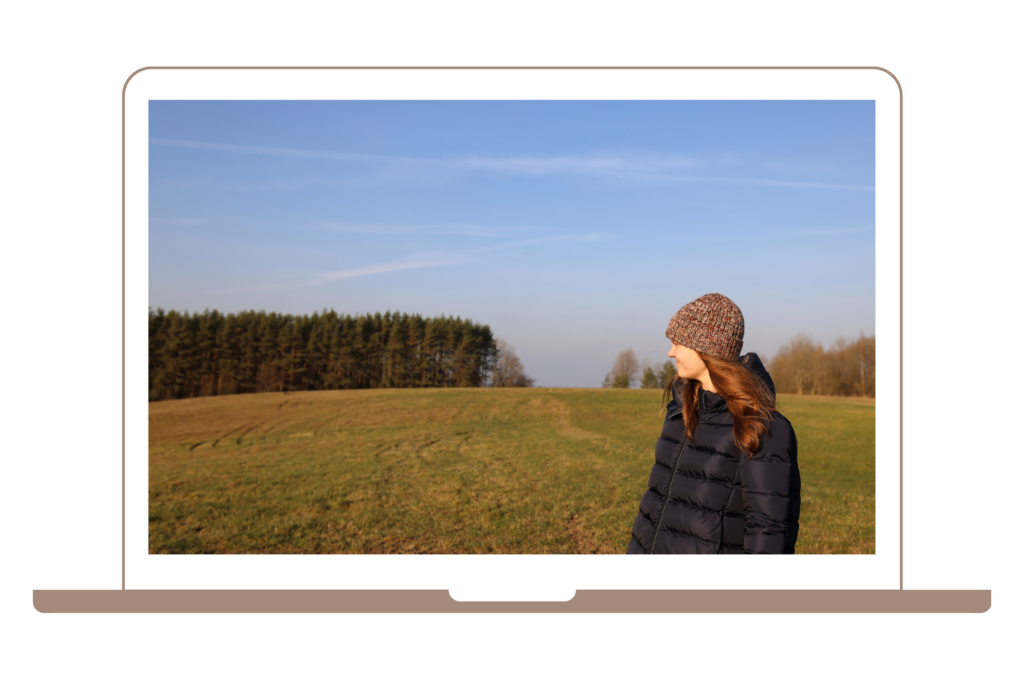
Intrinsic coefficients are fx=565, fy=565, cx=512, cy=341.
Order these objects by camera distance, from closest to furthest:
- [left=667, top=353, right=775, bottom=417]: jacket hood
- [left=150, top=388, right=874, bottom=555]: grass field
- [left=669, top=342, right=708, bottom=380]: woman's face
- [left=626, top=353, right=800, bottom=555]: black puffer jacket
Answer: [left=626, top=353, right=800, bottom=555]: black puffer jacket, [left=667, top=353, right=775, bottom=417]: jacket hood, [left=669, top=342, right=708, bottom=380]: woman's face, [left=150, top=388, right=874, bottom=555]: grass field

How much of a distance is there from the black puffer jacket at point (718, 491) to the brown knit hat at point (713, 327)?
0.36 feet

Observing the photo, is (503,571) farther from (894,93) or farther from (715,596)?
(894,93)

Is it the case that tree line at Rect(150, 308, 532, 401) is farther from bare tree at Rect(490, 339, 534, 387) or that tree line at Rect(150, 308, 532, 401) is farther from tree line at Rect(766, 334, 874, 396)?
tree line at Rect(766, 334, 874, 396)

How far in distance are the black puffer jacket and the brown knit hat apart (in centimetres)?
11

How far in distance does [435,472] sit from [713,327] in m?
13.2

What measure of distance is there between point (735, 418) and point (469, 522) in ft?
27.4

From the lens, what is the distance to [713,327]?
2.73 m

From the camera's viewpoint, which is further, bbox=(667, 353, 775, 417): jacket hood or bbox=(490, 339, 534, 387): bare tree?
bbox=(490, 339, 534, 387): bare tree

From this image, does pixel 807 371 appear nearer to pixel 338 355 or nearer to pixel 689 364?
pixel 689 364

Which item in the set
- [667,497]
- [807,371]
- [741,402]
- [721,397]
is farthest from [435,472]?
[741,402]

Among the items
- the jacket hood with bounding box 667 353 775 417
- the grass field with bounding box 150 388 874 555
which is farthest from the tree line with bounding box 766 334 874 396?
the jacket hood with bounding box 667 353 775 417

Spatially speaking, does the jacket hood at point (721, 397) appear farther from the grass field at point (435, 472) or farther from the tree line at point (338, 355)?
the tree line at point (338, 355)

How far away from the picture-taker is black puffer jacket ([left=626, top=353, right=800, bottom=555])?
239cm

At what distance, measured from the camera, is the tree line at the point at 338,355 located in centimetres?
1692
